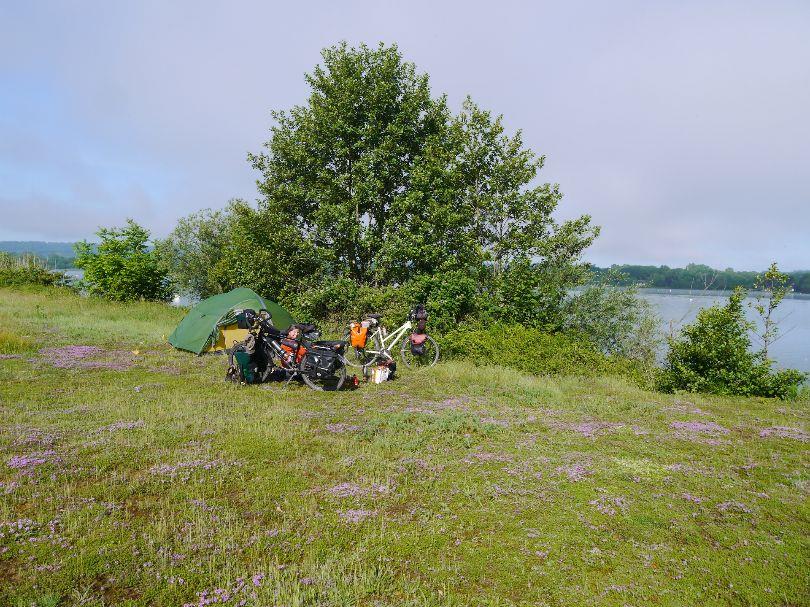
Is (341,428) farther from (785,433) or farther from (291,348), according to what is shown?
(785,433)

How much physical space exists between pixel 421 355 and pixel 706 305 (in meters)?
10.3

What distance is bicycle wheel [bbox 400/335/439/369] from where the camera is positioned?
671 inches

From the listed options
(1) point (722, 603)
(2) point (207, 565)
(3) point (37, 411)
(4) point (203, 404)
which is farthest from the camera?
(4) point (203, 404)

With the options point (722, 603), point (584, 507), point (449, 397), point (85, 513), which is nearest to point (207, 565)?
point (85, 513)

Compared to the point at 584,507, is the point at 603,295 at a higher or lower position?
higher

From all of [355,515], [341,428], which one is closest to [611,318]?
[341,428]

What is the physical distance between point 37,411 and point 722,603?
11.9m

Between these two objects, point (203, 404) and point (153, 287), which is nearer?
point (203, 404)

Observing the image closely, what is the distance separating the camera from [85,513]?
5.76 meters

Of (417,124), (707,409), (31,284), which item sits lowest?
(707,409)

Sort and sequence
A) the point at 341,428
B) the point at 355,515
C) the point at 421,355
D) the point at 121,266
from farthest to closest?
1. the point at 121,266
2. the point at 421,355
3. the point at 341,428
4. the point at 355,515

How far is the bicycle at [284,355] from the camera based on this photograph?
1301 cm

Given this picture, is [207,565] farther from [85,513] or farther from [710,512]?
[710,512]

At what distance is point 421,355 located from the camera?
1705cm
